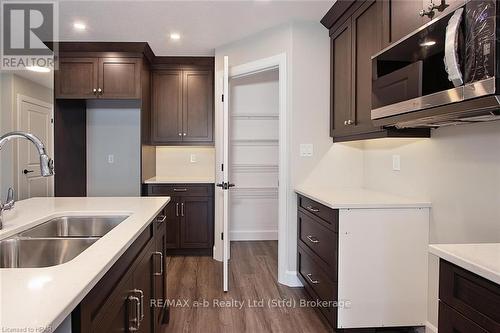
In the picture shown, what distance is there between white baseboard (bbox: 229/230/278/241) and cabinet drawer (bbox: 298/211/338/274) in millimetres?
1837

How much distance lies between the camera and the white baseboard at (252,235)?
461 centimetres

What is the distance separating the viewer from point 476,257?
41.0 inches

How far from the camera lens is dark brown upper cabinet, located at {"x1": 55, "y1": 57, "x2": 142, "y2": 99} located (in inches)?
142

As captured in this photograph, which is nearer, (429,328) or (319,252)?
(429,328)

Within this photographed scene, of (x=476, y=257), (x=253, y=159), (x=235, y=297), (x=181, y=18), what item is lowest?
(x=235, y=297)

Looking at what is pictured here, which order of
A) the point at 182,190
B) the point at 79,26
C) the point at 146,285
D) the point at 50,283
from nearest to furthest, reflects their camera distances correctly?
the point at 50,283 < the point at 146,285 < the point at 79,26 < the point at 182,190

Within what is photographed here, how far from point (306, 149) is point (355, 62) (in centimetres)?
86

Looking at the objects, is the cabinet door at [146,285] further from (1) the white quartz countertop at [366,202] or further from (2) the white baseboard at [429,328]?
(2) the white baseboard at [429,328]

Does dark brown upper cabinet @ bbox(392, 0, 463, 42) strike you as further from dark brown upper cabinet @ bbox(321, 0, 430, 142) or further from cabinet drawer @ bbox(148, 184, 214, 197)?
cabinet drawer @ bbox(148, 184, 214, 197)

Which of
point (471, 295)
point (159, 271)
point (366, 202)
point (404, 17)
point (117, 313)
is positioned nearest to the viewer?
point (471, 295)

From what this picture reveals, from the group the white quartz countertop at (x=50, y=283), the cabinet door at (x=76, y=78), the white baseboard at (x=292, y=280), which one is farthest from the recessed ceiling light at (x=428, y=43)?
the cabinet door at (x=76, y=78)

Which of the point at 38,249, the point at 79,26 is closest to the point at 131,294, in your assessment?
the point at 38,249

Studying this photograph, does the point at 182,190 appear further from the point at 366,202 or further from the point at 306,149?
the point at 366,202

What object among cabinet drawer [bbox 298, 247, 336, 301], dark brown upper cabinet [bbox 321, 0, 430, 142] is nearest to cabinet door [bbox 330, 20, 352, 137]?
dark brown upper cabinet [bbox 321, 0, 430, 142]
